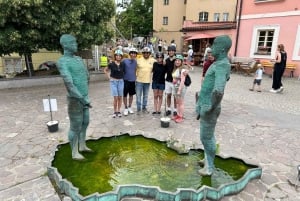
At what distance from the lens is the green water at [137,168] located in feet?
11.4

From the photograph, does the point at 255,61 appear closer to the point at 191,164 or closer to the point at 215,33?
the point at 215,33

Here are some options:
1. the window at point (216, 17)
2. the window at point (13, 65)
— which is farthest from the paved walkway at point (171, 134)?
the window at point (216, 17)

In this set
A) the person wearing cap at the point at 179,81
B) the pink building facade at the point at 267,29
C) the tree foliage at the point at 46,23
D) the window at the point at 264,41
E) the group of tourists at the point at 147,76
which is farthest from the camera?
the window at the point at 264,41

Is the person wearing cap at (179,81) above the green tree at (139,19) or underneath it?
underneath

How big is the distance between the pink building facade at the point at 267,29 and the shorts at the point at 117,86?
11.0 metres

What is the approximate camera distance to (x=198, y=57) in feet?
63.0

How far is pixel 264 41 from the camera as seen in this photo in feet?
48.0

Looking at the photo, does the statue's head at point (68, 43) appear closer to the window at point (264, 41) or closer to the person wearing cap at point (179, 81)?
the person wearing cap at point (179, 81)

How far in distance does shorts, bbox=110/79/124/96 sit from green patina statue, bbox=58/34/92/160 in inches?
87.4

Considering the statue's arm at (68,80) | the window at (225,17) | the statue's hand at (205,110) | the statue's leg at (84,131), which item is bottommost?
the statue's leg at (84,131)

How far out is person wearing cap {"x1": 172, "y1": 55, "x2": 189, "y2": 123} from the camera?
19.0ft

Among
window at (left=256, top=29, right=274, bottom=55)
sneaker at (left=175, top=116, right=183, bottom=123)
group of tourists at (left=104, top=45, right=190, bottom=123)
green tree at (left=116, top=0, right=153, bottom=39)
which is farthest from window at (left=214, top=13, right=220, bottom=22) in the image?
sneaker at (left=175, top=116, right=183, bottom=123)

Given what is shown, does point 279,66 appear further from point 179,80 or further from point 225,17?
point 225,17

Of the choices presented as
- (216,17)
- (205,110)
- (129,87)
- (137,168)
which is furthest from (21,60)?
(216,17)
